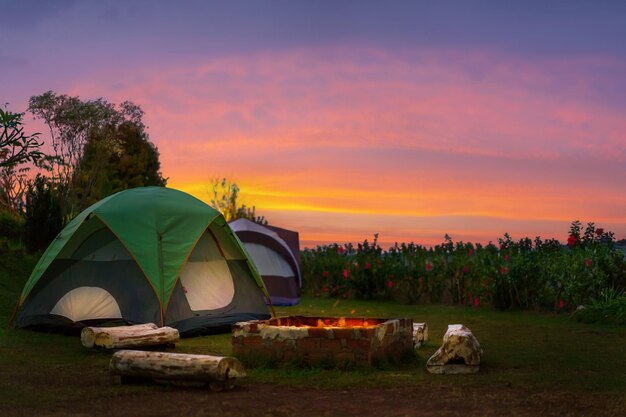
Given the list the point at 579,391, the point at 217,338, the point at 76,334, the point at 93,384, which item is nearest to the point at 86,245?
the point at 76,334

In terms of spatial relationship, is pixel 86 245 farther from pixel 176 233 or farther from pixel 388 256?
pixel 388 256

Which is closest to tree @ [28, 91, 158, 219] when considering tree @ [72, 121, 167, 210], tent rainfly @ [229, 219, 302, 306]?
tree @ [72, 121, 167, 210]

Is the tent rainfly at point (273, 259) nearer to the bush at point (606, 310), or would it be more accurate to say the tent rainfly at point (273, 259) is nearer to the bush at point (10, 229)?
the bush at point (10, 229)

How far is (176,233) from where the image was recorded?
12.9 metres

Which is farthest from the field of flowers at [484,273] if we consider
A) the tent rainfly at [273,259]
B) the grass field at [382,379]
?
the grass field at [382,379]

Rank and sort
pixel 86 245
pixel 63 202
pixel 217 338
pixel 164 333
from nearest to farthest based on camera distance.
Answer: pixel 164 333
pixel 217 338
pixel 86 245
pixel 63 202

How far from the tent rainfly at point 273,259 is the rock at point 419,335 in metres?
8.44

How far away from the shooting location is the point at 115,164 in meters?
39.5

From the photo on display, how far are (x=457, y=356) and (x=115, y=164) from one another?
109 ft

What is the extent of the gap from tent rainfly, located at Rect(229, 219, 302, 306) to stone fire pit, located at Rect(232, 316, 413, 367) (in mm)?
9912

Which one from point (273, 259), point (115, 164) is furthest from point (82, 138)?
point (273, 259)

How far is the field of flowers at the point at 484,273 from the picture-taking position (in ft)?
53.0

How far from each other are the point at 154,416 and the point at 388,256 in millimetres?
14192

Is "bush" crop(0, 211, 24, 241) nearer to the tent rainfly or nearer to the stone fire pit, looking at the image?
the tent rainfly
